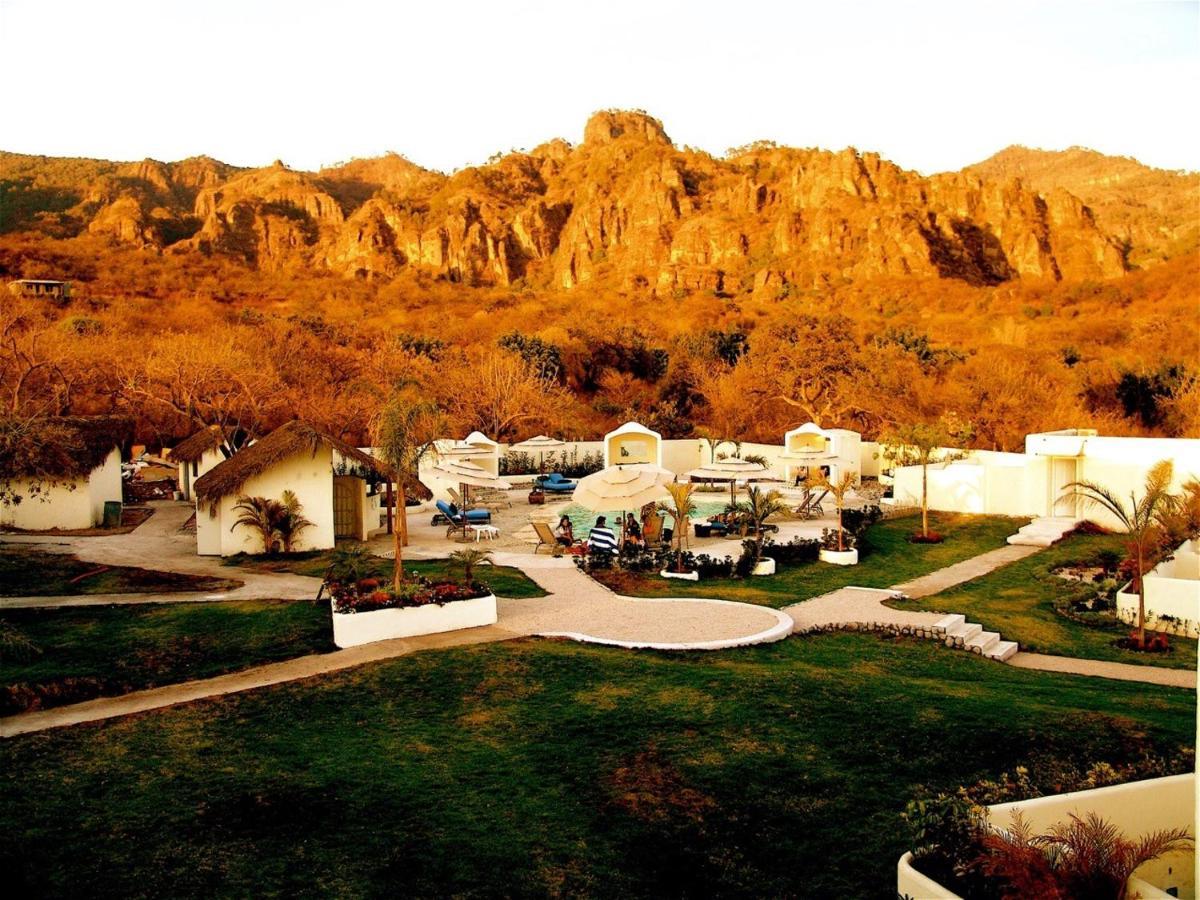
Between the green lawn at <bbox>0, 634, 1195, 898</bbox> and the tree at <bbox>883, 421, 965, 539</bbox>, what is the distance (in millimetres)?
11618

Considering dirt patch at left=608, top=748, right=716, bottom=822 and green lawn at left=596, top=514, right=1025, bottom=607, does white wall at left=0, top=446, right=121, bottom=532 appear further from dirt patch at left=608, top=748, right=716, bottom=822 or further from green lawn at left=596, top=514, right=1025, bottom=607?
dirt patch at left=608, top=748, right=716, bottom=822

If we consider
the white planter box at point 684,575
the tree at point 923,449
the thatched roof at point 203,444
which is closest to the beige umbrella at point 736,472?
the tree at point 923,449

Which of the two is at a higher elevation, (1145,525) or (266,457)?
(266,457)

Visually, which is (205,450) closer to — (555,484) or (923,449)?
(555,484)

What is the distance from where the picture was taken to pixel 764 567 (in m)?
17.6

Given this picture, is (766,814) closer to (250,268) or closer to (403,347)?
(403,347)

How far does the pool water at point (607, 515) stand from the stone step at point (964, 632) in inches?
369

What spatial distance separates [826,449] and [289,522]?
18.9 metres

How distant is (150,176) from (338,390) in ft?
268

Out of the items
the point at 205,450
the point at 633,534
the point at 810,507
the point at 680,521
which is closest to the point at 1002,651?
the point at 680,521

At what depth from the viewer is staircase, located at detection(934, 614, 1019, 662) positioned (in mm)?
12852

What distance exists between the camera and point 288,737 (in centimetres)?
874

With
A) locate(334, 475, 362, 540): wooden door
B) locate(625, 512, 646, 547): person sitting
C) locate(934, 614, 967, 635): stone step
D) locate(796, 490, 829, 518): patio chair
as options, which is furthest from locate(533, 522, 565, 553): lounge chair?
locate(934, 614, 967, 635): stone step

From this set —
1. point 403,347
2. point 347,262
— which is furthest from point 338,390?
point 347,262
